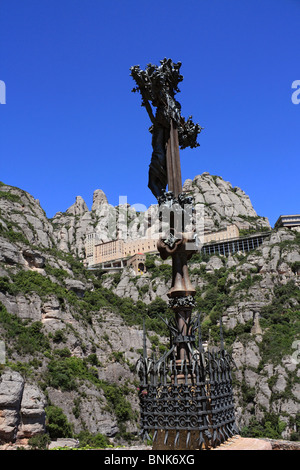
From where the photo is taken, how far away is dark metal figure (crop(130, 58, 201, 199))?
26.0 ft

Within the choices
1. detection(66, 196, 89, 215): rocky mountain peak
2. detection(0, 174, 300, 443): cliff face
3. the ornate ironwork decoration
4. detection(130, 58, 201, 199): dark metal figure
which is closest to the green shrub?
detection(0, 174, 300, 443): cliff face

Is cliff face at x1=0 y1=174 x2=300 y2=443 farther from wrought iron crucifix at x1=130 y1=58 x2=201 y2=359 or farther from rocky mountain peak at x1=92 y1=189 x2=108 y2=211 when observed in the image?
rocky mountain peak at x1=92 y1=189 x2=108 y2=211

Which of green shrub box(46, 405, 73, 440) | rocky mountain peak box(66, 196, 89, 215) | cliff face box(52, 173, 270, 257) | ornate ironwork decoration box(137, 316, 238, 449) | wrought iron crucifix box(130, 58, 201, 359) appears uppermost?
rocky mountain peak box(66, 196, 89, 215)

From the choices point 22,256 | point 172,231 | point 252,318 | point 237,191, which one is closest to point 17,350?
point 22,256

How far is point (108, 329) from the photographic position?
6638 cm

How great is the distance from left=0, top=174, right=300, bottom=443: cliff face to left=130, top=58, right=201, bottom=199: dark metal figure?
1684 centimetres

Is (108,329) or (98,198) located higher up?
(98,198)

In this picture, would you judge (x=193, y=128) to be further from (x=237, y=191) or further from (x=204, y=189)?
(x=237, y=191)

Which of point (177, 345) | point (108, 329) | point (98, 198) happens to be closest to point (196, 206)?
point (98, 198)

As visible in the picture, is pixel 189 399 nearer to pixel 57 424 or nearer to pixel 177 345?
pixel 177 345

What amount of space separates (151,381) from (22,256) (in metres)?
62.7

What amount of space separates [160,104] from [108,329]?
61.8 metres

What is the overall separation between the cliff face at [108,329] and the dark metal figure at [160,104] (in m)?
16.8
